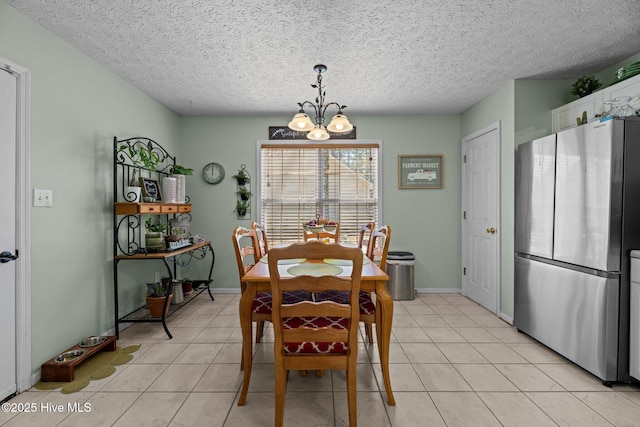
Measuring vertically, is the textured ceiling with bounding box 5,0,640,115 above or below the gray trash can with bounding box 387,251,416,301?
above

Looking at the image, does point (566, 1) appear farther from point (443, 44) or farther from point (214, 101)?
point (214, 101)

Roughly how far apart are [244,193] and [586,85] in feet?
12.7

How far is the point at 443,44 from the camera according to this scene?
2.42 metres

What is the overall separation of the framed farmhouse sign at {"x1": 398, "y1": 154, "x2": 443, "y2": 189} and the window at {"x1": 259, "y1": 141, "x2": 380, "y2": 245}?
0.36 meters

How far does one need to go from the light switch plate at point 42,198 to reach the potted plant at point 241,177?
2190 millimetres

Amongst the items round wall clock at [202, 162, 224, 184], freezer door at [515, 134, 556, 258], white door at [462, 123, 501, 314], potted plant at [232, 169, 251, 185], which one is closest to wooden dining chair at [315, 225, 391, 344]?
freezer door at [515, 134, 556, 258]

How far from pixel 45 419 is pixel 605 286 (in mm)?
3571

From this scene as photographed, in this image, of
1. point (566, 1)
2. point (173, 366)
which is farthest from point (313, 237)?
point (566, 1)

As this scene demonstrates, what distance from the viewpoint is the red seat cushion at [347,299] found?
1.99 meters

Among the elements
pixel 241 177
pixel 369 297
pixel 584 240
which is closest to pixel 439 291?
pixel 584 240

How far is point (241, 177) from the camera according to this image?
419cm

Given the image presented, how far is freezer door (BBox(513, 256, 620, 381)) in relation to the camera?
6.60 feet

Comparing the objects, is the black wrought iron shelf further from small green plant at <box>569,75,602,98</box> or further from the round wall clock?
small green plant at <box>569,75,602,98</box>

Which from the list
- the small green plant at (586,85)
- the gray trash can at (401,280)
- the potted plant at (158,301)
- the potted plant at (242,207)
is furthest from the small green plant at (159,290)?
the small green plant at (586,85)
